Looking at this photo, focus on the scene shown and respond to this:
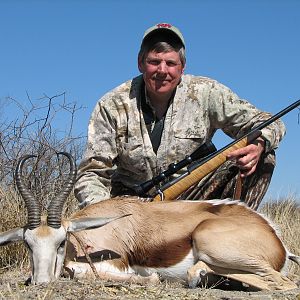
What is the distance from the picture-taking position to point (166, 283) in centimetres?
514

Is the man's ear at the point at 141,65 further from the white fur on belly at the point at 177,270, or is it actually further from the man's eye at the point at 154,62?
the white fur on belly at the point at 177,270

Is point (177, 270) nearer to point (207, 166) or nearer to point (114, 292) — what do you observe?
point (114, 292)

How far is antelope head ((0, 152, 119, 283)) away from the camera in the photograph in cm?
485

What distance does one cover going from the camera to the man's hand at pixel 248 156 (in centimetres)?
649

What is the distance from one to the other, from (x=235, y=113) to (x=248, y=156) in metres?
0.70

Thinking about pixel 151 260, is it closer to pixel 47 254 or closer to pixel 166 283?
pixel 166 283

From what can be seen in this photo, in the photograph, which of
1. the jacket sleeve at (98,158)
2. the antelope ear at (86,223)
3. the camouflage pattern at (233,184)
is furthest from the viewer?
the camouflage pattern at (233,184)

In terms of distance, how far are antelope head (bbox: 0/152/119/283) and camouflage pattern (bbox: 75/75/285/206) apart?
5.13 feet

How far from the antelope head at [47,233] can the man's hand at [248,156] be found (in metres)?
1.77

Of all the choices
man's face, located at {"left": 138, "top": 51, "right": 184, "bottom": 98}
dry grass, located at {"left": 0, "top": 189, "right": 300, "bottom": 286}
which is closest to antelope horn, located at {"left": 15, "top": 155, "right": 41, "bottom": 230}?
dry grass, located at {"left": 0, "top": 189, "right": 300, "bottom": 286}

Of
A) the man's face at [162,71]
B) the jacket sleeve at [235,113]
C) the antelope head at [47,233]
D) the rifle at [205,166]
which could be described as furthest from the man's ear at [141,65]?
the antelope head at [47,233]

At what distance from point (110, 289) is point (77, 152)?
20.9 feet

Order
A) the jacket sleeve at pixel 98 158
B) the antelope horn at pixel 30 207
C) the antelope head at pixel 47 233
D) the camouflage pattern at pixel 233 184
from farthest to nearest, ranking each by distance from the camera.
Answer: the camouflage pattern at pixel 233 184 < the jacket sleeve at pixel 98 158 < the antelope horn at pixel 30 207 < the antelope head at pixel 47 233

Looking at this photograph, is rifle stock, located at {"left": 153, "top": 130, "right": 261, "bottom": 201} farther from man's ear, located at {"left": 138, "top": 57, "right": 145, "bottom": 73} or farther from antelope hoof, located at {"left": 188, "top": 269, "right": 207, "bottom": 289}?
antelope hoof, located at {"left": 188, "top": 269, "right": 207, "bottom": 289}
